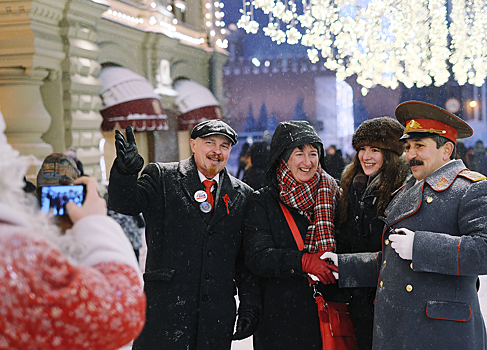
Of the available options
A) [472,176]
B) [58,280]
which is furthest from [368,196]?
[58,280]

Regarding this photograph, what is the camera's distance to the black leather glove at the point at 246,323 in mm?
2328

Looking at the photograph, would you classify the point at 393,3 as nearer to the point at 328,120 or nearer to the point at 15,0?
the point at 15,0

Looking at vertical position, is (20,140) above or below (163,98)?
below

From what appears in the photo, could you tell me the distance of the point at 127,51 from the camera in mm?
10062

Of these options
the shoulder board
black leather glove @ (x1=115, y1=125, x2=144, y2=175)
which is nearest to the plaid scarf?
the shoulder board

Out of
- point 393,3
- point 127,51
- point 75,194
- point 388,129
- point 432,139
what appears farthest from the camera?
point 127,51

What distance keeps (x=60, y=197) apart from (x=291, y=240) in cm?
160

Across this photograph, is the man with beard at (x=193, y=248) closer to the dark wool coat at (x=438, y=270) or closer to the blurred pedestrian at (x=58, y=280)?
the dark wool coat at (x=438, y=270)

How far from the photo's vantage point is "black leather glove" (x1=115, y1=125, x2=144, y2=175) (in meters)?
2.06

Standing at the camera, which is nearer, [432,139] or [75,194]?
[75,194]

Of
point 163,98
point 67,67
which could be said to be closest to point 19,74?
point 67,67

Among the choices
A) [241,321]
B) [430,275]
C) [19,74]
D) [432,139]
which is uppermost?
[19,74]

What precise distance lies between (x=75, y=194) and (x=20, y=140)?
6.56 meters

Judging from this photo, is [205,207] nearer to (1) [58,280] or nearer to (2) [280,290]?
(2) [280,290]
